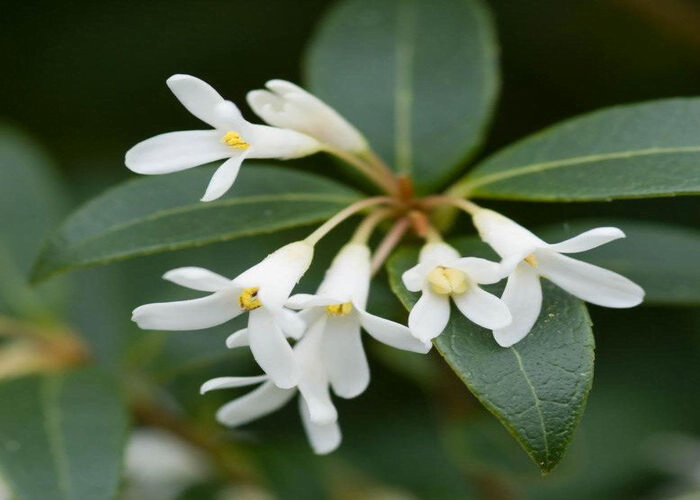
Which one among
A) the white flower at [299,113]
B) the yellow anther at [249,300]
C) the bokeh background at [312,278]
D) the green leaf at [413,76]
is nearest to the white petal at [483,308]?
the yellow anther at [249,300]

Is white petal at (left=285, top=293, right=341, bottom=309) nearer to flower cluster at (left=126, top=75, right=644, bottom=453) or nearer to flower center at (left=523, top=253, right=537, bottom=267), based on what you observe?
flower cluster at (left=126, top=75, right=644, bottom=453)

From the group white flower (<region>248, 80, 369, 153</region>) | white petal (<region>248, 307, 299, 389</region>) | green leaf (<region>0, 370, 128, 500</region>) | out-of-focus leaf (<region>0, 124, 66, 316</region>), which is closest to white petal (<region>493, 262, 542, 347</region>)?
white petal (<region>248, 307, 299, 389</region>)

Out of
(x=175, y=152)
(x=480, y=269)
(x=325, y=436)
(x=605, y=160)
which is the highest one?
(x=605, y=160)

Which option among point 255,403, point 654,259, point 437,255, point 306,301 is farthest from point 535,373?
point 654,259

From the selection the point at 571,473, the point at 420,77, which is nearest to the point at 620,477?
the point at 571,473

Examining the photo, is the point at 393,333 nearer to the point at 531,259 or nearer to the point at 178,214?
the point at 531,259

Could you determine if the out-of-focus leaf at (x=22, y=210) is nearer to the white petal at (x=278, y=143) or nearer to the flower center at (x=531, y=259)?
the white petal at (x=278, y=143)
